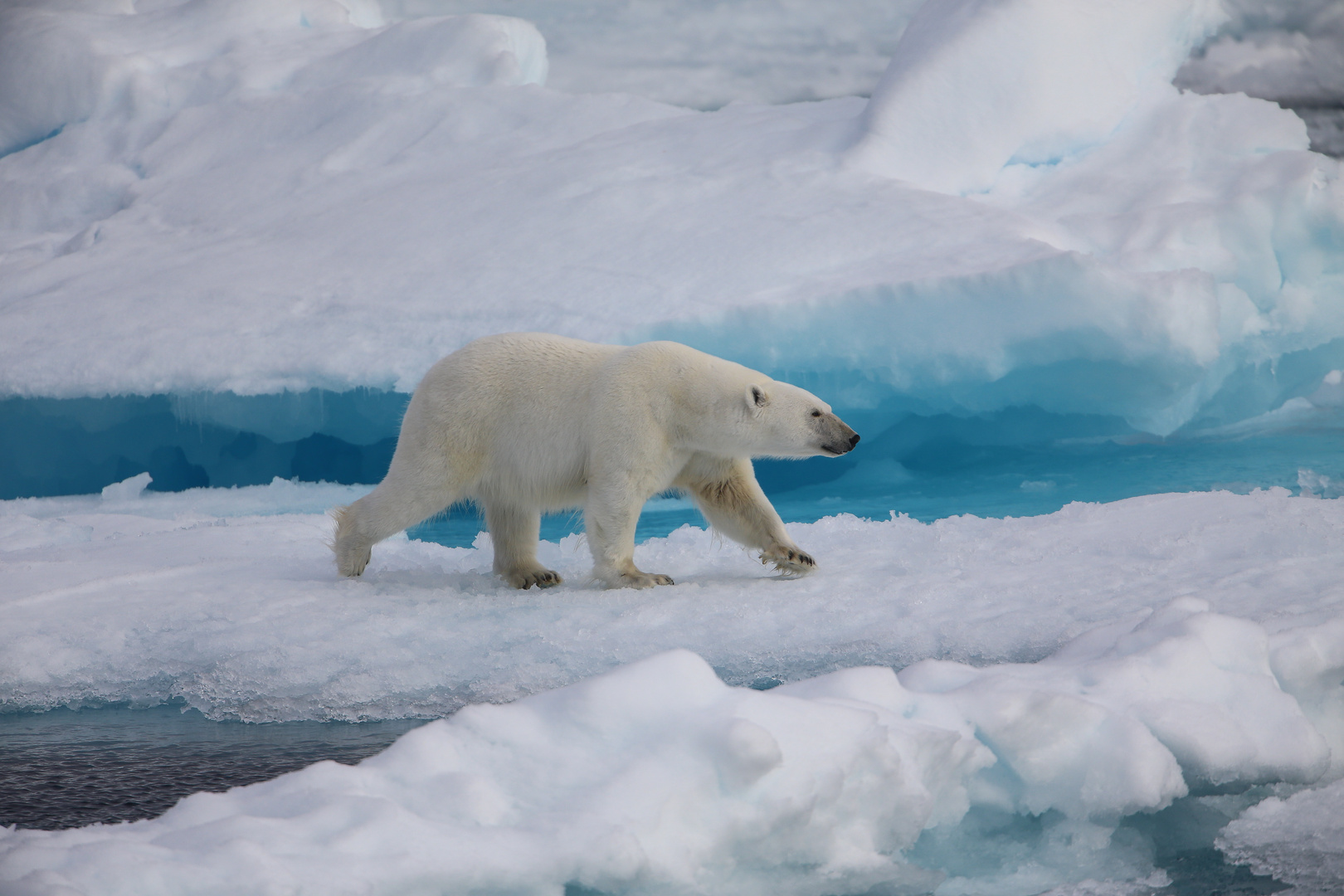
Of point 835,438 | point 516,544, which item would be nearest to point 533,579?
point 516,544

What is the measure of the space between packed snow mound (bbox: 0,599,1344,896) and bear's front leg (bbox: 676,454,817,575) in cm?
171

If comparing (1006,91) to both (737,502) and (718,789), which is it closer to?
(737,502)

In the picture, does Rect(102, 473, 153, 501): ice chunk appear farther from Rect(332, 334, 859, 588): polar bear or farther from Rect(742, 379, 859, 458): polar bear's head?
Rect(742, 379, 859, 458): polar bear's head

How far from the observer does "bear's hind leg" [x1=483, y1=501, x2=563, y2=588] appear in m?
3.70

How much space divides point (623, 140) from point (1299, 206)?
4864 millimetres

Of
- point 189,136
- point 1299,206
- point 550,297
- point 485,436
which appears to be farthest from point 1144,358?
point 189,136

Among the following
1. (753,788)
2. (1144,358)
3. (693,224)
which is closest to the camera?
(753,788)

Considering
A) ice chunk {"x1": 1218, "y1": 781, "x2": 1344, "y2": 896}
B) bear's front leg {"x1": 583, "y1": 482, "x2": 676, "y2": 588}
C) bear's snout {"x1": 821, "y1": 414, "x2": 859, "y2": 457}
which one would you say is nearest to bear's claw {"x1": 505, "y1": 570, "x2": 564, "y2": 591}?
bear's front leg {"x1": 583, "y1": 482, "x2": 676, "y2": 588}

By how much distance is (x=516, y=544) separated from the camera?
3.74 metres

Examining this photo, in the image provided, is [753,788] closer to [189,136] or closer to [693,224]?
[693,224]

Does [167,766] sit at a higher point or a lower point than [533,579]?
higher

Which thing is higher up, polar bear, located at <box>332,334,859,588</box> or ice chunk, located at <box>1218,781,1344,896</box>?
ice chunk, located at <box>1218,781,1344,896</box>

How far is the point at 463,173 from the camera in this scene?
336 inches

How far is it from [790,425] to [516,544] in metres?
1.09
